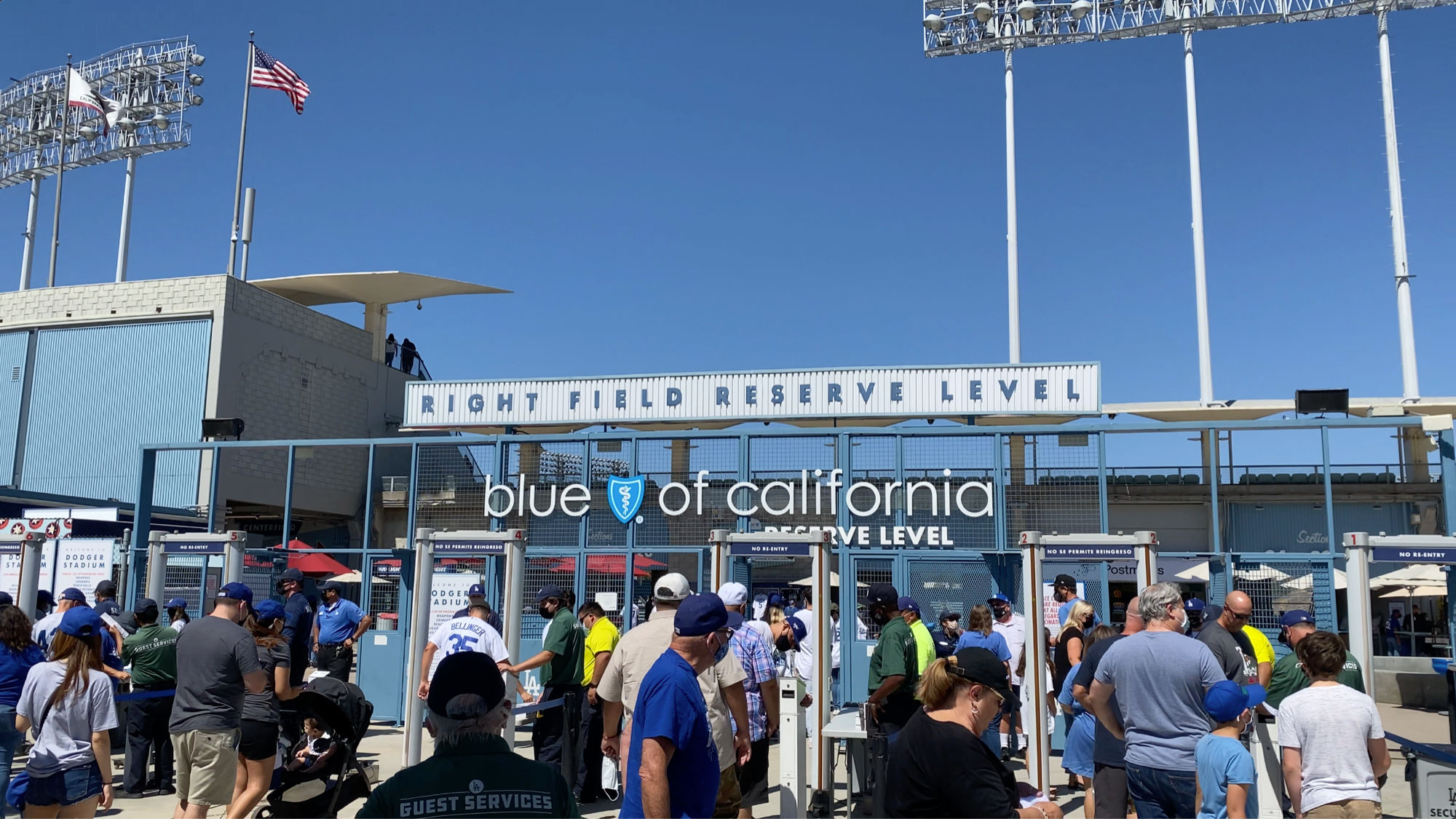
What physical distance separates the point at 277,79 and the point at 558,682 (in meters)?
24.7

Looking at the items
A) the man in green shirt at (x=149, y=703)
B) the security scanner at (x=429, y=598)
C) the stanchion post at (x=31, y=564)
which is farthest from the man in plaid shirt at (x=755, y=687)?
the stanchion post at (x=31, y=564)

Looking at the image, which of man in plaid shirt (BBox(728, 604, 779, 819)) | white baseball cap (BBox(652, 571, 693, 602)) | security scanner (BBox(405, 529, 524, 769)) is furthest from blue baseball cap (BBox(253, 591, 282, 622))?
white baseball cap (BBox(652, 571, 693, 602))

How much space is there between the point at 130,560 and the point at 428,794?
15.5 meters

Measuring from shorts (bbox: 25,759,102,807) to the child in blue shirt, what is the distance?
530 cm

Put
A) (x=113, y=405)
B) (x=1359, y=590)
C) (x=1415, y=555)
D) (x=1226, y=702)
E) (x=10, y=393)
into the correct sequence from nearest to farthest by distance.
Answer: (x=1226, y=702), (x=1359, y=590), (x=1415, y=555), (x=113, y=405), (x=10, y=393)

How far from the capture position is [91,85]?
36.7 meters

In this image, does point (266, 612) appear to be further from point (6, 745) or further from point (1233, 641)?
point (1233, 641)

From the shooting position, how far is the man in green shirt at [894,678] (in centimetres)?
759

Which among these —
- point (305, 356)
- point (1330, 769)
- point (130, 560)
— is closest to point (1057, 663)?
point (1330, 769)

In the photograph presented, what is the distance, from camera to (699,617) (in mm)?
4309

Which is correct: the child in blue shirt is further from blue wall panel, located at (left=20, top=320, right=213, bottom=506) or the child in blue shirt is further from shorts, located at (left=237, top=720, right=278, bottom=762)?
blue wall panel, located at (left=20, top=320, right=213, bottom=506)

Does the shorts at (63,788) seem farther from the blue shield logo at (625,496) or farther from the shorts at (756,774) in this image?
the blue shield logo at (625,496)

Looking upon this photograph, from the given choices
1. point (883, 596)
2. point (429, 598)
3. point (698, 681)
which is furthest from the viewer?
point (429, 598)

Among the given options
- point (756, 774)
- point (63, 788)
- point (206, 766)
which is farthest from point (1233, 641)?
point (63, 788)
